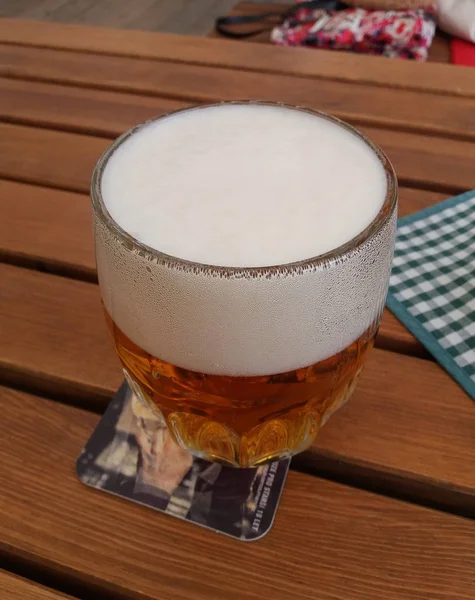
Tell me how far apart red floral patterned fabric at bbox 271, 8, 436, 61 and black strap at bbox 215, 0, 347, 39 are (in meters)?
0.09

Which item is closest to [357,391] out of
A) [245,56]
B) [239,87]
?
[239,87]

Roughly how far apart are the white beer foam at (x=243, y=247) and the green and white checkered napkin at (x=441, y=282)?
0.62ft

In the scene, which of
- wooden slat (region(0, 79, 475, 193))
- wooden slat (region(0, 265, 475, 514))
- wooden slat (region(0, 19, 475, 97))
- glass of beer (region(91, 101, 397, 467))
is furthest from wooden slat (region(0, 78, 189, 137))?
glass of beer (region(91, 101, 397, 467))

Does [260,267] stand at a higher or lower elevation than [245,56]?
higher

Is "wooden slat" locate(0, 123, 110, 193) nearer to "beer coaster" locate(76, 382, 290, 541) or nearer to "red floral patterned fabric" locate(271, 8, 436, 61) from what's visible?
"beer coaster" locate(76, 382, 290, 541)

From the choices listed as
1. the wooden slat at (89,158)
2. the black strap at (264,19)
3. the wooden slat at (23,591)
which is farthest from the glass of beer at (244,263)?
the black strap at (264,19)

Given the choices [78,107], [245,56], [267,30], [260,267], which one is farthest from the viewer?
[267,30]

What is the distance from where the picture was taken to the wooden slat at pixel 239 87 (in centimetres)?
86

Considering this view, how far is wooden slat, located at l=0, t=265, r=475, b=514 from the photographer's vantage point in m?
0.45

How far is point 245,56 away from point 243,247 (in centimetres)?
84

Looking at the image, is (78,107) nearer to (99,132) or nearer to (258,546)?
(99,132)

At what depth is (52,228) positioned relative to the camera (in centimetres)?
67

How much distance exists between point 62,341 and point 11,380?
0.05 meters

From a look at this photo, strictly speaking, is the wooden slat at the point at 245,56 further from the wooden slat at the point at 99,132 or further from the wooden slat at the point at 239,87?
the wooden slat at the point at 99,132
